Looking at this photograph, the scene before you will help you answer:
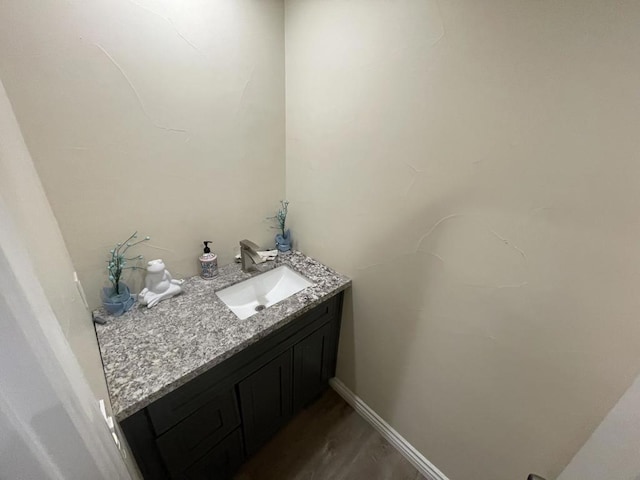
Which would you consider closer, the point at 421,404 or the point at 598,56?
the point at 598,56

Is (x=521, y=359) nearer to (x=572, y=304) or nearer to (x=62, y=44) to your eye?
(x=572, y=304)

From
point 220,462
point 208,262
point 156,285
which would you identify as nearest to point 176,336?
point 156,285

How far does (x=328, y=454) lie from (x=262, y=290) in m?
0.89

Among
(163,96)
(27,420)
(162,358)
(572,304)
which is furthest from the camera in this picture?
(163,96)

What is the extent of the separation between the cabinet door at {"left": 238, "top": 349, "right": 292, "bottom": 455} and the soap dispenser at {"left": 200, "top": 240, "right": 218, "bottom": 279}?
0.51m

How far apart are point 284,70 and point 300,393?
1.60 m

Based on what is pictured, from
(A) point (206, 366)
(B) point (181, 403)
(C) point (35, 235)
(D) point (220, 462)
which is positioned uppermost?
(C) point (35, 235)

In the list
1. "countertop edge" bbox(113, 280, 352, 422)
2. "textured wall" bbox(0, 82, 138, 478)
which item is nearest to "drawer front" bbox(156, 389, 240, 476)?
"countertop edge" bbox(113, 280, 352, 422)

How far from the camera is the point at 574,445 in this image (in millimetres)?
744

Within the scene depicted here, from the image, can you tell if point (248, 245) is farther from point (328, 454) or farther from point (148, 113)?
point (328, 454)

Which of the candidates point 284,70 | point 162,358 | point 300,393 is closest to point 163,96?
point 284,70

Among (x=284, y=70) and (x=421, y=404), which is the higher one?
(x=284, y=70)

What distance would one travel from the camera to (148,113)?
2.92 feet

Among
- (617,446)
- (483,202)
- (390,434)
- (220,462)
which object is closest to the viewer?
(617,446)
